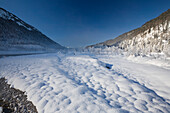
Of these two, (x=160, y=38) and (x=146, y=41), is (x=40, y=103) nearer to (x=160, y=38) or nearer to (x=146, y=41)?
(x=160, y=38)

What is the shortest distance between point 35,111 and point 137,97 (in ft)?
11.2

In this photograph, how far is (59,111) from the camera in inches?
71.4

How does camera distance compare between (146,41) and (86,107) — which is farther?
(146,41)

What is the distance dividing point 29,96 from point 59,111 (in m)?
1.57

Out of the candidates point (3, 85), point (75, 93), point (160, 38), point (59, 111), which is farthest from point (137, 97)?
point (160, 38)

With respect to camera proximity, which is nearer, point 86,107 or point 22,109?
point 86,107

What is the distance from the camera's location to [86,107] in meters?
1.91

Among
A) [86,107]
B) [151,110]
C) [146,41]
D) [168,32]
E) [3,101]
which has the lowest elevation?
[3,101]

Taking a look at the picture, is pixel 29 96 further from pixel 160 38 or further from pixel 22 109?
pixel 160 38

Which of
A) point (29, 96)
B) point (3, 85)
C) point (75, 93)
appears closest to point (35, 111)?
point (29, 96)

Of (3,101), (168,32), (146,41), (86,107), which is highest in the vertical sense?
(168,32)

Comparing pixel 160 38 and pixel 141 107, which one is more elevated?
pixel 160 38

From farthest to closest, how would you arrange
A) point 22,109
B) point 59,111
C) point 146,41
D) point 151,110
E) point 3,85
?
1. point 146,41
2. point 3,85
3. point 22,109
4. point 151,110
5. point 59,111

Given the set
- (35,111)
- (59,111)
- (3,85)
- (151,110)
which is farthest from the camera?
(3,85)
